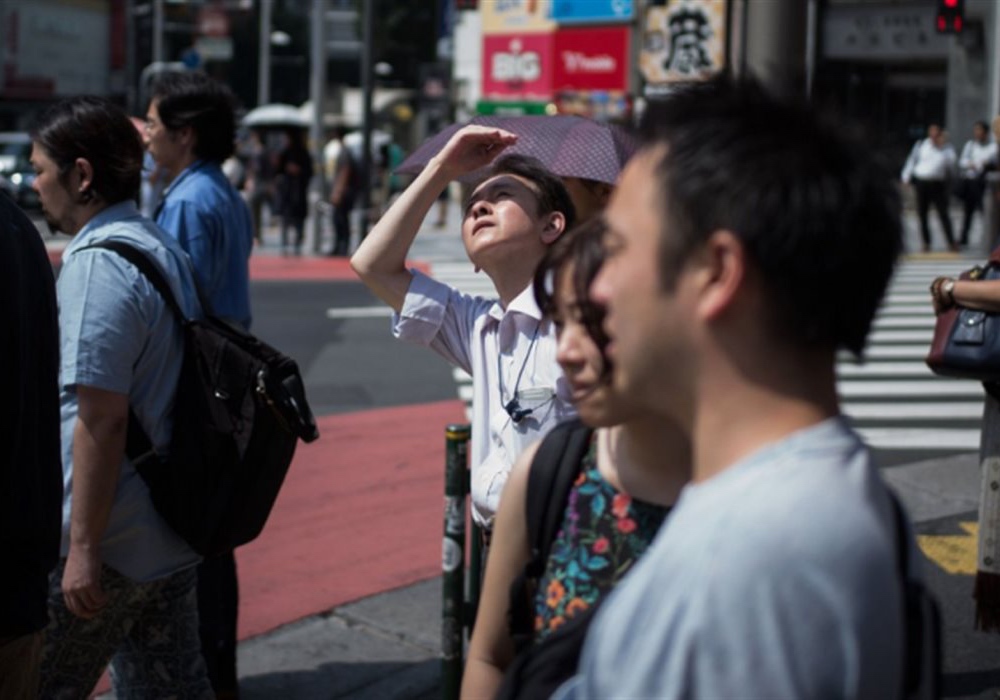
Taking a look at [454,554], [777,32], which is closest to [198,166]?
[454,554]

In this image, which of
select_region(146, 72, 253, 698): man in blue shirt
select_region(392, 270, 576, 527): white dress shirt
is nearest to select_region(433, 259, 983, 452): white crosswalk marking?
select_region(146, 72, 253, 698): man in blue shirt

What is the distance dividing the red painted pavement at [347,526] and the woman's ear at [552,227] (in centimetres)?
294

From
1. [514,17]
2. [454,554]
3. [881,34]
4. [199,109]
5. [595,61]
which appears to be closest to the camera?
[454,554]

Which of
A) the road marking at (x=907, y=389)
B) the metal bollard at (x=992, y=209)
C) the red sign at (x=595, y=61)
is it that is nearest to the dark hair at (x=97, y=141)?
the road marking at (x=907, y=389)

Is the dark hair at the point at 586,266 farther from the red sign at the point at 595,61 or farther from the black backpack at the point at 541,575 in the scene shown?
the red sign at the point at 595,61

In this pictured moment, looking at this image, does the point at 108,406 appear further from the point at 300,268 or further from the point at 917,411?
the point at 300,268

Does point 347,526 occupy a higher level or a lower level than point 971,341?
lower

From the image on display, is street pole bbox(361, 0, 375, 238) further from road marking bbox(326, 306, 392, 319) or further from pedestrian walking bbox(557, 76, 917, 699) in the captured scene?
pedestrian walking bbox(557, 76, 917, 699)

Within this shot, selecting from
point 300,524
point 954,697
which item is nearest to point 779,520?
point 954,697

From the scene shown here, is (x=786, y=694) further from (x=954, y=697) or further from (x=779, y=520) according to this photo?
(x=954, y=697)

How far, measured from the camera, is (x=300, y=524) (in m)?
7.43

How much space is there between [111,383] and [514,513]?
5.72ft

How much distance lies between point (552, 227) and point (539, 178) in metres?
0.11

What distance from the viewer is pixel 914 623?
1558 millimetres
